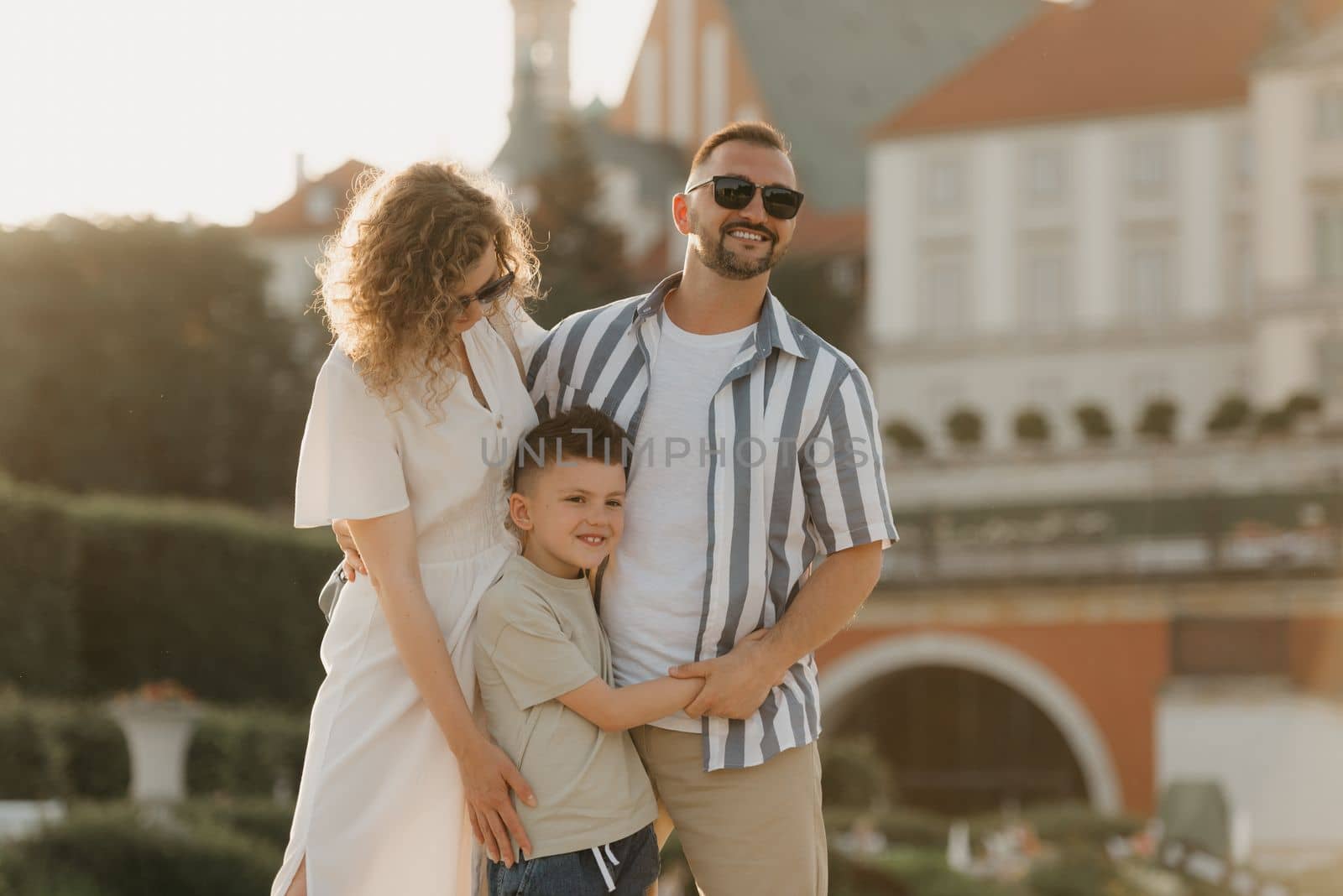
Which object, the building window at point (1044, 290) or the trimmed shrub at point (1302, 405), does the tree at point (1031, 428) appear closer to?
the trimmed shrub at point (1302, 405)

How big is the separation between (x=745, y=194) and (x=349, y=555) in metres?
1.06

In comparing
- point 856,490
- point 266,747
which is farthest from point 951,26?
point 856,490

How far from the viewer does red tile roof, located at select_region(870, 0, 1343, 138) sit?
44.6 metres

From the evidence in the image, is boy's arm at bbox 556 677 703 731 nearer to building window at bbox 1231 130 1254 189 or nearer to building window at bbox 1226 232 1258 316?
building window at bbox 1226 232 1258 316

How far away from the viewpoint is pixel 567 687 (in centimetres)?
330

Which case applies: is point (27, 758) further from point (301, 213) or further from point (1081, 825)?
point (301, 213)

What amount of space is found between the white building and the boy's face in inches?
1516

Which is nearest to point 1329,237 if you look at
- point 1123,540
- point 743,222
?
point 1123,540

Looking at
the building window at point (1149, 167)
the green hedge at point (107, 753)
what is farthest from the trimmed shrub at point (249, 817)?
the building window at point (1149, 167)

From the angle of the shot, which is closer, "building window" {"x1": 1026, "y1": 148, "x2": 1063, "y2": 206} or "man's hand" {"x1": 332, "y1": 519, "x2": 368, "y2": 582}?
"man's hand" {"x1": 332, "y1": 519, "x2": 368, "y2": 582}

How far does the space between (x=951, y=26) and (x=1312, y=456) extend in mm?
32089

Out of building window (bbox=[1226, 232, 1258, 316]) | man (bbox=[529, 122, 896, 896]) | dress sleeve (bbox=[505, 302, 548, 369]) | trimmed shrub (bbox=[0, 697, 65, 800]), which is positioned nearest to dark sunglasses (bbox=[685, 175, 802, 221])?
man (bbox=[529, 122, 896, 896])

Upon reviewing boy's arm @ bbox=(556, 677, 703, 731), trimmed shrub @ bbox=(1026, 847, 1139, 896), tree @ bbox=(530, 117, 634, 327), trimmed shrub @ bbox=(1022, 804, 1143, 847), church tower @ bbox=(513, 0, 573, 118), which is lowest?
trimmed shrub @ bbox=(1022, 804, 1143, 847)

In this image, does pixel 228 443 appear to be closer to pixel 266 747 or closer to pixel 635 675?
pixel 266 747
